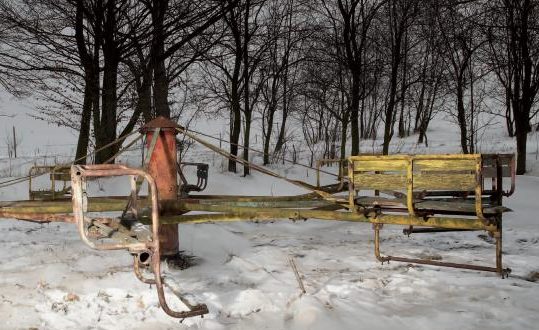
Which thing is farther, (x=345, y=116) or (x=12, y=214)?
(x=345, y=116)

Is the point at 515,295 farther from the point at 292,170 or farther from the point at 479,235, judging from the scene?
the point at 292,170

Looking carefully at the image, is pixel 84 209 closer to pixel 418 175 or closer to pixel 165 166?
pixel 165 166

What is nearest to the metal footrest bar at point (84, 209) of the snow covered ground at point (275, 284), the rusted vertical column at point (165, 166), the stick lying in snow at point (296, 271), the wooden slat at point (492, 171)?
the snow covered ground at point (275, 284)

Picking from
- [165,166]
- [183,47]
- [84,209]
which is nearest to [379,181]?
[165,166]

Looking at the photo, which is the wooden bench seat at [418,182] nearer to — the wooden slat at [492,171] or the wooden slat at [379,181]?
the wooden slat at [379,181]

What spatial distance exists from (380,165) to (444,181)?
658mm

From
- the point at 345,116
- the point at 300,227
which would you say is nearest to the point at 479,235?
the point at 300,227

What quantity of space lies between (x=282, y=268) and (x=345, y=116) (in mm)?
16132

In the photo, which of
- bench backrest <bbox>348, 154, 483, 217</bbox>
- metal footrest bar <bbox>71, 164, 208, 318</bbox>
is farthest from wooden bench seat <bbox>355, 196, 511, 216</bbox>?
metal footrest bar <bbox>71, 164, 208, 318</bbox>

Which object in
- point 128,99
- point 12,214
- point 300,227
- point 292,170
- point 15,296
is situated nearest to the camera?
point 15,296

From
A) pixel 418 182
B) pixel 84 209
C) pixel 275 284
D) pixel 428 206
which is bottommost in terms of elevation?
pixel 275 284

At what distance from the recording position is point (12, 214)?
5301 millimetres

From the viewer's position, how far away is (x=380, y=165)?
5.09 metres

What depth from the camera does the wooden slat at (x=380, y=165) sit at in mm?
5004
